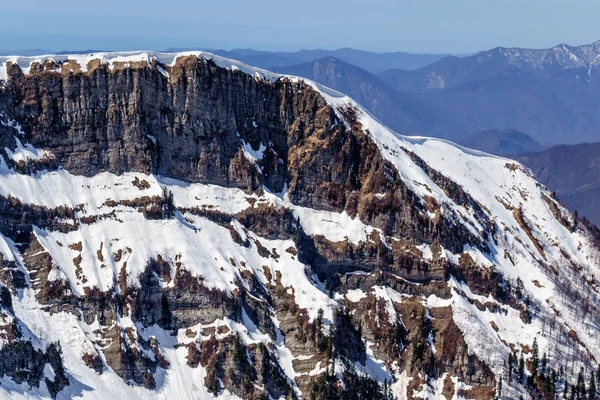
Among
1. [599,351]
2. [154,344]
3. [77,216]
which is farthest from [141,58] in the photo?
[599,351]

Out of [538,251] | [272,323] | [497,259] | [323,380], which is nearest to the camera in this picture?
[323,380]

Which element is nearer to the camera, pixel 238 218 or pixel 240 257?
pixel 240 257

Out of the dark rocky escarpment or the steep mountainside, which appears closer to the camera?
the steep mountainside

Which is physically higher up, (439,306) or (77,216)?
(77,216)

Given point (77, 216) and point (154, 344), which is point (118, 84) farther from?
point (154, 344)

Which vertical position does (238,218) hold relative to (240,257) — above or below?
above
